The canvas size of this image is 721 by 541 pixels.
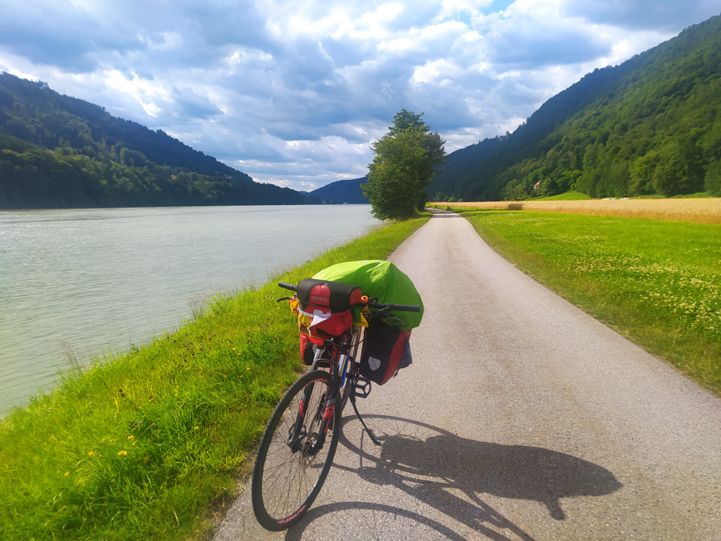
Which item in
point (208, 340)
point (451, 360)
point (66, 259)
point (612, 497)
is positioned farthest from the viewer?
point (66, 259)

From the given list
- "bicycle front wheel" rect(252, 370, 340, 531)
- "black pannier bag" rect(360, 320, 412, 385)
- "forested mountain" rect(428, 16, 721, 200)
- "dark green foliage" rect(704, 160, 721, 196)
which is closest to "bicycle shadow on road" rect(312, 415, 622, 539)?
"bicycle front wheel" rect(252, 370, 340, 531)

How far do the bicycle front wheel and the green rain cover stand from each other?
2.36 feet

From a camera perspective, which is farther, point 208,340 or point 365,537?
point 208,340

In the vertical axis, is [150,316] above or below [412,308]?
below

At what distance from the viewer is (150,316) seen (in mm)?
10461

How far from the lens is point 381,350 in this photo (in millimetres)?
3268

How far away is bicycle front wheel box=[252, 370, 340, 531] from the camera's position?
96.7 inches

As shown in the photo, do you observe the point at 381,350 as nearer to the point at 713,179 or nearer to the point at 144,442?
the point at 144,442

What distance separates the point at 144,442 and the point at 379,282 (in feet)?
7.97

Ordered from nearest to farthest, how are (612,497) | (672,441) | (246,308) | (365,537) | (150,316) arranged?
(365,537) < (612,497) < (672,441) < (246,308) < (150,316)

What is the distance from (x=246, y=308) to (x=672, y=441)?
7.33 m

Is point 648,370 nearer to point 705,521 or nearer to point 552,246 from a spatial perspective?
point 705,521

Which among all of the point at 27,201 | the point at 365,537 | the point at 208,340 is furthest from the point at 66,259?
the point at 27,201

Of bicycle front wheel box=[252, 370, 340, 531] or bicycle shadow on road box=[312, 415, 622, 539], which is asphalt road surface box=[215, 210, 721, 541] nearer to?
bicycle shadow on road box=[312, 415, 622, 539]
